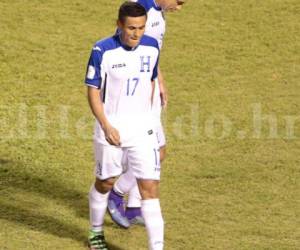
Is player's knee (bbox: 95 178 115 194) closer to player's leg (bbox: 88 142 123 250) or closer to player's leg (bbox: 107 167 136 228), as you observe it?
player's leg (bbox: 88 142 123 250)

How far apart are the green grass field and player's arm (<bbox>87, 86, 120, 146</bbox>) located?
144cm

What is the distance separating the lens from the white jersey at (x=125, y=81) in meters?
9.93

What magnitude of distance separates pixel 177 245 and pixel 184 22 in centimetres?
759

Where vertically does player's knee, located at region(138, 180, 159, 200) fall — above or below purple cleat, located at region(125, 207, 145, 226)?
above

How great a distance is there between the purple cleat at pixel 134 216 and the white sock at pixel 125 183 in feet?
0.65

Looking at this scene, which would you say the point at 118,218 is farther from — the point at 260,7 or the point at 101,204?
the point at 260,7

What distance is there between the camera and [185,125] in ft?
46.8

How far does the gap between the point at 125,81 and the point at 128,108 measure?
28 centimetres

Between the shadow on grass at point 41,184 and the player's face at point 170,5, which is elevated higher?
the player's face at point 170,5

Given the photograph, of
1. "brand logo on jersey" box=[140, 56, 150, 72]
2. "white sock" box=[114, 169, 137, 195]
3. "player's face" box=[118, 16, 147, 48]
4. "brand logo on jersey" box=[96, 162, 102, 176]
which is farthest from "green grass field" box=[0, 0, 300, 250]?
"player's face" box=[118, 16, 147, 48]

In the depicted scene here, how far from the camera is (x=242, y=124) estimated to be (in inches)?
563

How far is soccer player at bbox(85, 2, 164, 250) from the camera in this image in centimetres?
991

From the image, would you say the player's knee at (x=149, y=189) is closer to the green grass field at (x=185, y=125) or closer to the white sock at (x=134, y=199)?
the green grass field at (x=185, y=125)


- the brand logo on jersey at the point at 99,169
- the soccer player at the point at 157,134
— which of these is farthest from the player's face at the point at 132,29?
the brand logo on jersey at the point at 99,169
